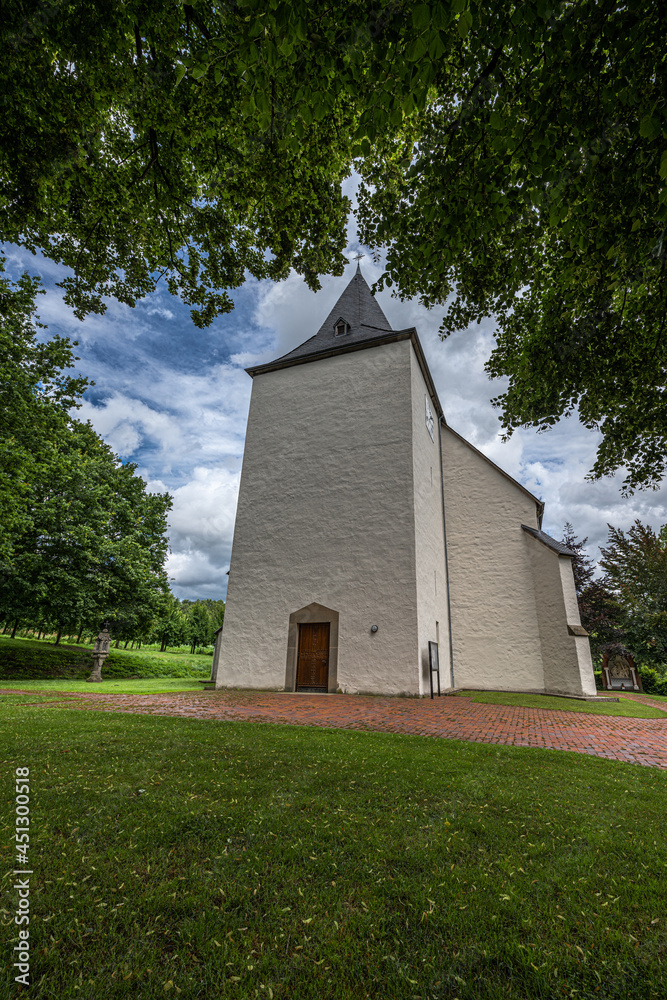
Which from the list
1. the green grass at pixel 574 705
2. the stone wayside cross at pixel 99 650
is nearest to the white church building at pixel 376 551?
the green grass at pixel 574 705

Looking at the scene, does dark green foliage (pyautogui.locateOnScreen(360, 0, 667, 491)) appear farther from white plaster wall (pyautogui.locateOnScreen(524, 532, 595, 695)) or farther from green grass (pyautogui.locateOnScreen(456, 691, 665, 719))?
white plaster wall (pyautogui.locateOnScreen(524, 532, 595, 695))

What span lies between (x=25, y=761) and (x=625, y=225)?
27.2ft

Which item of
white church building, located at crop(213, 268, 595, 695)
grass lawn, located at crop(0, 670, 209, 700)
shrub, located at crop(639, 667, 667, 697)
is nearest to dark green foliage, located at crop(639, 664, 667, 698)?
shrub, located at crop(639, 667, 667, 697)

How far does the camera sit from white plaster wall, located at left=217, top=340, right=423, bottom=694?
1334 centimetres

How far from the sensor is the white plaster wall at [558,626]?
51.4ft

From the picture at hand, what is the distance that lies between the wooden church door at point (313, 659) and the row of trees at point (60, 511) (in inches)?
443

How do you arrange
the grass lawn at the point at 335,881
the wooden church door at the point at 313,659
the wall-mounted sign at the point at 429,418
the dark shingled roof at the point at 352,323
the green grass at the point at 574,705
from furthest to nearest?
the wall-mounted sign at the point at 429,418 < the dark shingled roof at the point at 352,323 < the wooden church door at the point at 313,659 < the green grass at the point at 574,705 < the grass lawn at the point at 335,881

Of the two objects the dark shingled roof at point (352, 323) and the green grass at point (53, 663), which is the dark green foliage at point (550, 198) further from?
the green grass at point (53, 663)

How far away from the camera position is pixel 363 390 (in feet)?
53.8

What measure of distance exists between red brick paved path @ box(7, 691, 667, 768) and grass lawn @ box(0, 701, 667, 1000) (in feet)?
7.75

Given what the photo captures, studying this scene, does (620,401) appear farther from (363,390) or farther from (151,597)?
(151,597)

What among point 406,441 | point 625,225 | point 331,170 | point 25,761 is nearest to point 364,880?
point 25,761

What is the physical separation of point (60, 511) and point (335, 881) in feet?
74.7

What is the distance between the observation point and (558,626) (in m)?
16.4
